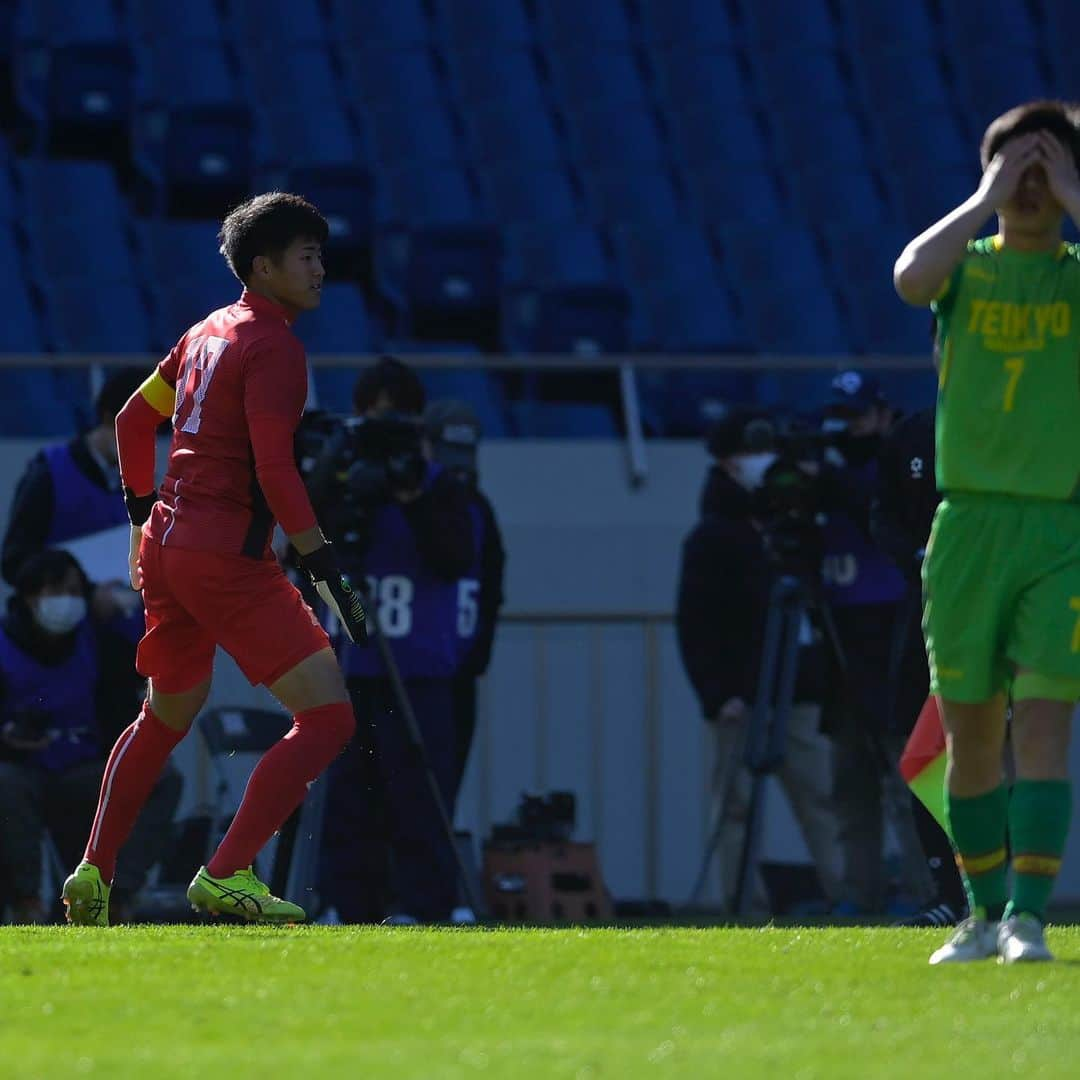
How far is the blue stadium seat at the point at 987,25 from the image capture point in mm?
16391

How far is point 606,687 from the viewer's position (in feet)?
30.5

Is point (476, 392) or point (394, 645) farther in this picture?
point (476, 392)

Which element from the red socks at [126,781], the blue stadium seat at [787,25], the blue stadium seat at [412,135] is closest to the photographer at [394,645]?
the red socks at [126,781]

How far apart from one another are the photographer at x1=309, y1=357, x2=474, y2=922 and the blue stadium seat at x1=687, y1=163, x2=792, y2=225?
7696 mm

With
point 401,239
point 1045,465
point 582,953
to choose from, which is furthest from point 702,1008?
point 401,239

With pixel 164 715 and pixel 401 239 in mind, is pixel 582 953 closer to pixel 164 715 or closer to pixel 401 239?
pixel 164 715

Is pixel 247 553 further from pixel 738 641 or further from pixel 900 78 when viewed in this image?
pixel 900 78

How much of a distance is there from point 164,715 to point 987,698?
6.87 feet

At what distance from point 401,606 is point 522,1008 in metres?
3.97

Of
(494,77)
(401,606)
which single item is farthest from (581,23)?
(401,606)

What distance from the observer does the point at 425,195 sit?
1470 cm

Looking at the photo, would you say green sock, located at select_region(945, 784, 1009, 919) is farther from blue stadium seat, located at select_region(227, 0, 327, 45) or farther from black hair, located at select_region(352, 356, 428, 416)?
blue stadium seat, located at select_region(227, 0, 327, 45)

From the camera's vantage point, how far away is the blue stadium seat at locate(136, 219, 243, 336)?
527 inches

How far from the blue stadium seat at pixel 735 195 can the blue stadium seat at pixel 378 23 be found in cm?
189
